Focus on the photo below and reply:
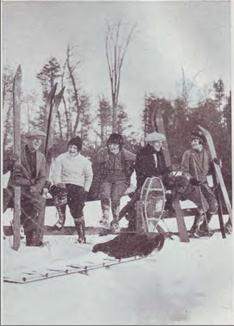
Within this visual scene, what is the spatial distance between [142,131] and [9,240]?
93cm

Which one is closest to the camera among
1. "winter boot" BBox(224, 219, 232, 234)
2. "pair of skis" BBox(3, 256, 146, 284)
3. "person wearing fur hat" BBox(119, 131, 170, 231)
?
"pair of skis" BBox(3, 256, 146, 284)

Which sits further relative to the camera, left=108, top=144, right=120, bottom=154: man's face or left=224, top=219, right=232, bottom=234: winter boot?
left=224, top=219, right=232, bottom=234: winter boot

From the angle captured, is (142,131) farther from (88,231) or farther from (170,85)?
(88,231)

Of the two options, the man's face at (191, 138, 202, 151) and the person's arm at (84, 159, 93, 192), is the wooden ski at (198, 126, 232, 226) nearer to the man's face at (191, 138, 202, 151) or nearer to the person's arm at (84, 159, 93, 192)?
the man's face at (191, 138, 202, 151)

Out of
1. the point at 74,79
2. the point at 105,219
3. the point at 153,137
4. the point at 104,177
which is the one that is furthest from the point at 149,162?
the point at 74,79

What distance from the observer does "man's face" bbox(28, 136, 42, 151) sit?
2688 mm

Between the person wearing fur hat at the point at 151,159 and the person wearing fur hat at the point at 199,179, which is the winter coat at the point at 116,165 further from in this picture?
the person wearing fur hat at the point at 199,179

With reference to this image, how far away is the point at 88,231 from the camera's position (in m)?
2.73

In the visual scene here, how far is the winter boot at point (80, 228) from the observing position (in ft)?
8.92

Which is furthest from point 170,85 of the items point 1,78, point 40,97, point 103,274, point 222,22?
point 103,274

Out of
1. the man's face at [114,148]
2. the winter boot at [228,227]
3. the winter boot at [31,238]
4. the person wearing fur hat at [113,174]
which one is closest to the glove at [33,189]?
the winter boot at [31,238]

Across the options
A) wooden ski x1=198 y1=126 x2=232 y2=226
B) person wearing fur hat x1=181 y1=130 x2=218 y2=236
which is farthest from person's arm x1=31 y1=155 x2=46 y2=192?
wooden ski x1=198 y1=126 x2=232 y2=226

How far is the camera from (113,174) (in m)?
2.80

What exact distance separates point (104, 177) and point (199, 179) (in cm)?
57
